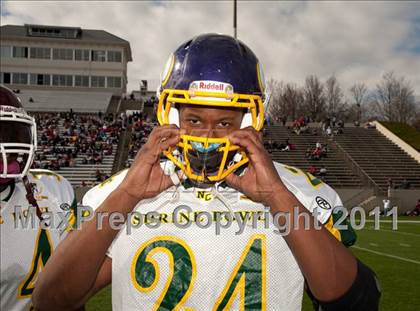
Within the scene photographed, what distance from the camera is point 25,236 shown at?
9.46ft

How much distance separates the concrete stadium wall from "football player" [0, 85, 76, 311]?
2648 cm

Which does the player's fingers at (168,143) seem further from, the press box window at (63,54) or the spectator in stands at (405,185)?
the press box window at (63,54)

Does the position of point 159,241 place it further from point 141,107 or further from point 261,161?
point 141,107

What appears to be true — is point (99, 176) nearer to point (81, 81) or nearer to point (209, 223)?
point (209, 223)

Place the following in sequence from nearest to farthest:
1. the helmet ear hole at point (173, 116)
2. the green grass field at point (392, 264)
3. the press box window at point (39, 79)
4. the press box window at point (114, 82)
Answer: the helmet ear hole at point (173, 116) → the green grass field at point (392, 264) → the press box window at point (39, 79) → the press box window at point (114, 82)

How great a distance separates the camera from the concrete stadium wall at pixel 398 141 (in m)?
27.2

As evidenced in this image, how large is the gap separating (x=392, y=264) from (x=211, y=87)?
7.81 m

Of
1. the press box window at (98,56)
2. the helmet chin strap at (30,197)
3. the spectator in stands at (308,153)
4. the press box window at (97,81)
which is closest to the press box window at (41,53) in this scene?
the press box window at (98,56)

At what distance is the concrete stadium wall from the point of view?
2720 centimetres

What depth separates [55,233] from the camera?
3014 millimetres

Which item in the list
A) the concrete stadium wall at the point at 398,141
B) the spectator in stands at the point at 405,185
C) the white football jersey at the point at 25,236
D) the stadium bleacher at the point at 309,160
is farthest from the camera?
the concrete stadium wall at the point at 398,141

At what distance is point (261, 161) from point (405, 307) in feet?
16.9

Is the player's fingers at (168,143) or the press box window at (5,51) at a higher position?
the press box window at (5,51)

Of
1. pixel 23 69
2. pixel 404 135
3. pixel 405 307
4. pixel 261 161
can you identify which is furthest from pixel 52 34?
pixel 261 161
